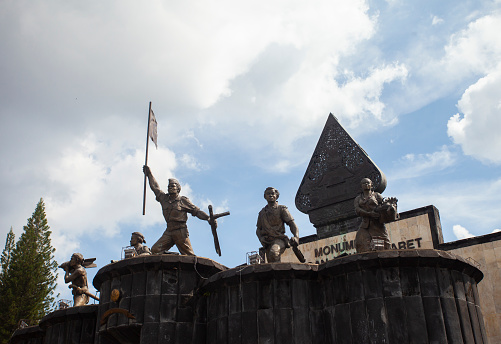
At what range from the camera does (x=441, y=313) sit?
515 inches

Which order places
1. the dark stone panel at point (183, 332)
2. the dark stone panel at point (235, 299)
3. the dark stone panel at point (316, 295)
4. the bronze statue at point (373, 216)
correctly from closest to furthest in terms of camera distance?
the dark stone panel at point (316, 295), the dark stone panel at point (235, 299), the bronze statue at point (373, 216), the dark stone panel at point (183, 332)

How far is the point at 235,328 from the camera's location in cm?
1446

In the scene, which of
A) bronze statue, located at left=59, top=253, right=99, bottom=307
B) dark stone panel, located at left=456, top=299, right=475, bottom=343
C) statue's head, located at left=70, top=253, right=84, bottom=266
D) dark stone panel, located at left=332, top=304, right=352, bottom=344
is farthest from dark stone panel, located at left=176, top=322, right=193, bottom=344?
dark stone panel, located at left=456, top=299, right=475, bottom=343

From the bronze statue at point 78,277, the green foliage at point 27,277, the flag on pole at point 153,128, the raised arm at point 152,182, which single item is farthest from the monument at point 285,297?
the green foliage at point 27,277

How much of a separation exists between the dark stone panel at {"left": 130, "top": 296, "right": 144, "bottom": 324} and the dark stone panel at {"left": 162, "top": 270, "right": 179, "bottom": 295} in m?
0.69

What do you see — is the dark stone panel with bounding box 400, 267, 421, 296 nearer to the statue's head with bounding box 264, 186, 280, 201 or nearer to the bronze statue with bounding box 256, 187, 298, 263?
the bronze statue with bounding box 256, 187, 298, 263

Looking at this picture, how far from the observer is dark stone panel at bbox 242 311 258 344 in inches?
555

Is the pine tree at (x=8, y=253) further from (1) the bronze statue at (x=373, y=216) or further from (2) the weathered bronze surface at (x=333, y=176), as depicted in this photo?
(1) the bronze statue at (x=373, y=216)

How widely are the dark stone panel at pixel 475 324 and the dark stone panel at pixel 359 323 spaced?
268 cm

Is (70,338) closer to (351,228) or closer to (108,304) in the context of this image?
(108,304)

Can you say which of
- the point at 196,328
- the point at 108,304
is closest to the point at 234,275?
the point at 196,328

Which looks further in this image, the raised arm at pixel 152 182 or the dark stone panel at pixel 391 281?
the raised arm at pixel 152 182

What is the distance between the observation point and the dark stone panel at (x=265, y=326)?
14.0 metres

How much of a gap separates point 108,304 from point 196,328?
2.89 metres
